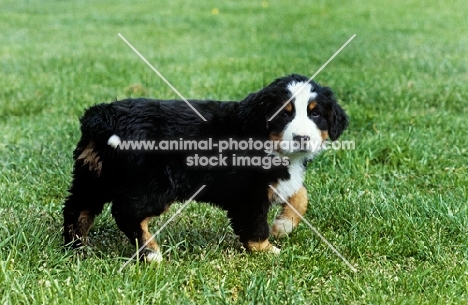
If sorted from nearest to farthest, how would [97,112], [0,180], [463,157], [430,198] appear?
[97,112] → [430,198] → [0,180] → [463,157]

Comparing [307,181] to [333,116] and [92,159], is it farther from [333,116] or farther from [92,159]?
Answer: [92,159]

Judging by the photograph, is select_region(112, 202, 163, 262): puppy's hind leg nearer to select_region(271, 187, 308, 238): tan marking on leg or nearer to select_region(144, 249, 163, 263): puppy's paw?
select_region(144, 249, 163, 263): puppy's paw

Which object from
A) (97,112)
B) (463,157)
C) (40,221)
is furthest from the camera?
(463,157)

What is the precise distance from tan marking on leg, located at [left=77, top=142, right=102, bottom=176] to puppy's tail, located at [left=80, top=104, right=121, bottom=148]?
5 centimetres

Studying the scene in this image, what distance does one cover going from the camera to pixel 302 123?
3426mm

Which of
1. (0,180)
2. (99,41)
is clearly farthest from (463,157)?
(99,41)

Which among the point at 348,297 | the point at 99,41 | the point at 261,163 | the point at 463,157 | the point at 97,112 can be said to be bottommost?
the point at 99,41

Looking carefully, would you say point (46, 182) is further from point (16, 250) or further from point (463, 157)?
point (463, 157)

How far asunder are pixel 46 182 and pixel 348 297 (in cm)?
269

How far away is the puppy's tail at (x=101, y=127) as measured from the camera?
3.39 m

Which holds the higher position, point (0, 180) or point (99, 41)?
point (0, 180)

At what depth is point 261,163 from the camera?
11.6 feet

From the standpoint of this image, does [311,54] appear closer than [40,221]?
No

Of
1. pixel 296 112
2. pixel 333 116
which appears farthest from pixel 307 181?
pixel 296 112
